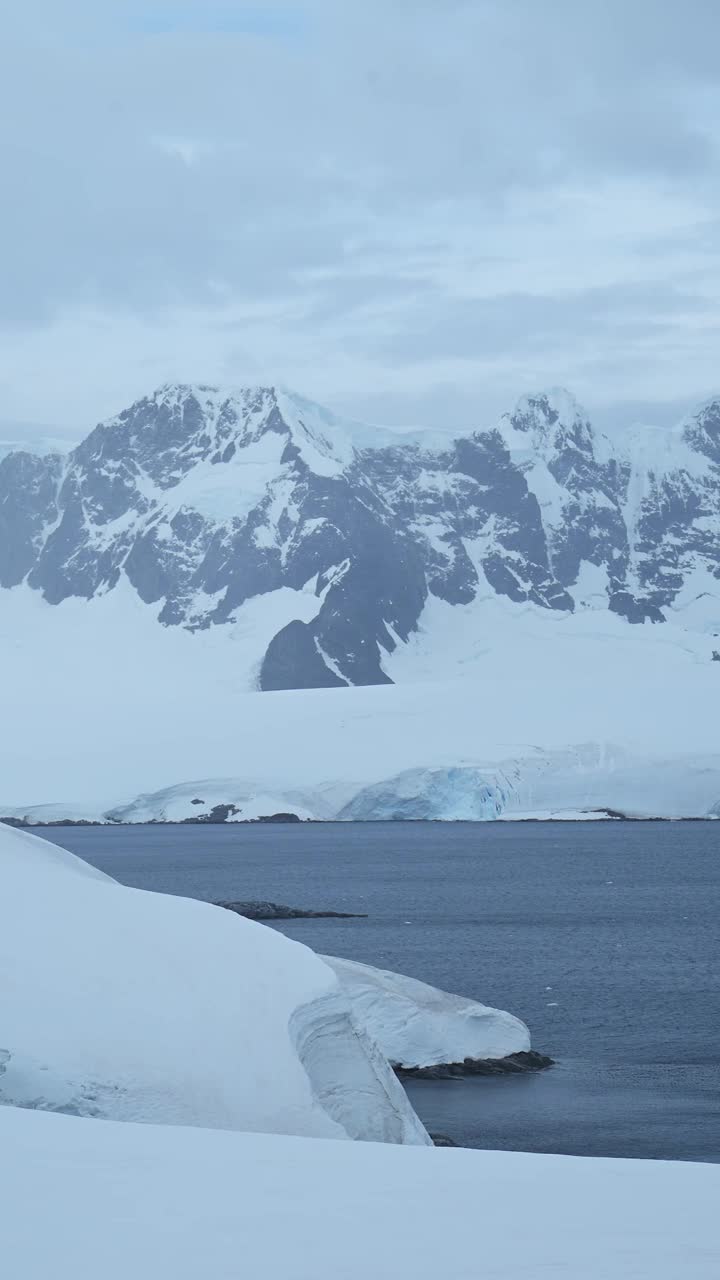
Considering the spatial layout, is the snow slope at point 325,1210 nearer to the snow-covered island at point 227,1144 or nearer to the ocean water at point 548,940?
the snow-covered island at point 227,1144

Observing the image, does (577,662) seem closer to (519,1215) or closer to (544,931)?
(544,931)

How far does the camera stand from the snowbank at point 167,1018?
1095 cm

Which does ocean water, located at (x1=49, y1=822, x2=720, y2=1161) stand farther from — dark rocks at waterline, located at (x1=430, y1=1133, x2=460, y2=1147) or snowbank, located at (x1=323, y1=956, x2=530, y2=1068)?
snowbank, located at (x1=323, y1=956, x2=530, y2=1068)

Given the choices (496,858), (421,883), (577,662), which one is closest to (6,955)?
(421,883)

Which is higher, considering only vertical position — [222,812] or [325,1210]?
[325,1210]

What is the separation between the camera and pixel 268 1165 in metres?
7.99

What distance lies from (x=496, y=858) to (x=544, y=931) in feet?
99.3

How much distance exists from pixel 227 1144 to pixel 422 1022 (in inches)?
502

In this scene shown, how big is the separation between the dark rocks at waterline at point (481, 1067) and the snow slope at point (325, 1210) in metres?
12.1

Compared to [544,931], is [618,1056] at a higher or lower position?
higher

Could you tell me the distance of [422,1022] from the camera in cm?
2088

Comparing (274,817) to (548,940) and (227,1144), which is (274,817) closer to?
(548,940)

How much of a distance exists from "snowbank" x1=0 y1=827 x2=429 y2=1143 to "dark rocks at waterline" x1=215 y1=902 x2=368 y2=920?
2866 cm

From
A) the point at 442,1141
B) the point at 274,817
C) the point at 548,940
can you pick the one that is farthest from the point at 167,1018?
the point at 274,817
